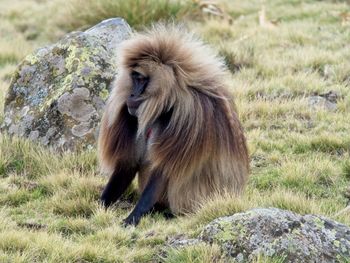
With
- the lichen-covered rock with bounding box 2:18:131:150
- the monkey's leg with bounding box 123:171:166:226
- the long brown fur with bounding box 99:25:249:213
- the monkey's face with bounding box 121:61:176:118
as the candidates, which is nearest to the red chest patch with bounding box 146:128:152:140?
the long brown fur with bounding box 99:25:249:213

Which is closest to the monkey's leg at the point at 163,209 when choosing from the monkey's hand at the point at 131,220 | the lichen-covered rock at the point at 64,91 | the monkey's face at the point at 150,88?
the monkey's hand at the point at 131,220

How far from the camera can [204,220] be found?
4723 mm

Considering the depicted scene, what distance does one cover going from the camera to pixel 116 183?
548cm

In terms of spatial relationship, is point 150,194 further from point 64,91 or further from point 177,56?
point 64,91

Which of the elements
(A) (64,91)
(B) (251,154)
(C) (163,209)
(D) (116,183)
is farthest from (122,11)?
(C) (163,209)

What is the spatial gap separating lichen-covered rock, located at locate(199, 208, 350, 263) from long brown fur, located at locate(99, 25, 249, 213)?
935 mm

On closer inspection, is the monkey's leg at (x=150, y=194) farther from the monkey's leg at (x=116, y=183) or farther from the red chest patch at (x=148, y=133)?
the monkey's leg at (x=116, y=183)

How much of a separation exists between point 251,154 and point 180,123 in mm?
1598

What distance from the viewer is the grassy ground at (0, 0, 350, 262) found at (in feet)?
14.7

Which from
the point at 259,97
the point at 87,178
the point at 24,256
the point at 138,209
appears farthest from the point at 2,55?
the point at 24,256

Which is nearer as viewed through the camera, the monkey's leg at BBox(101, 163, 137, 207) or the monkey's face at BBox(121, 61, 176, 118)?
the monkey's face at BBox(121, 61, 176, 118)

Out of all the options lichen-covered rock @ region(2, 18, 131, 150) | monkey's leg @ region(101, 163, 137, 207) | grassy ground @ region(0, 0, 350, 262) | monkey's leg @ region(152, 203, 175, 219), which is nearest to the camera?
grassy ground @ region(0, 0, 350, 262)

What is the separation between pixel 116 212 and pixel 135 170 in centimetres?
37

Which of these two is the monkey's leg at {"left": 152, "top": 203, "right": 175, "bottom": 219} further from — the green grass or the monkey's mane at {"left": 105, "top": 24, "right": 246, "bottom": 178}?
the green grass
